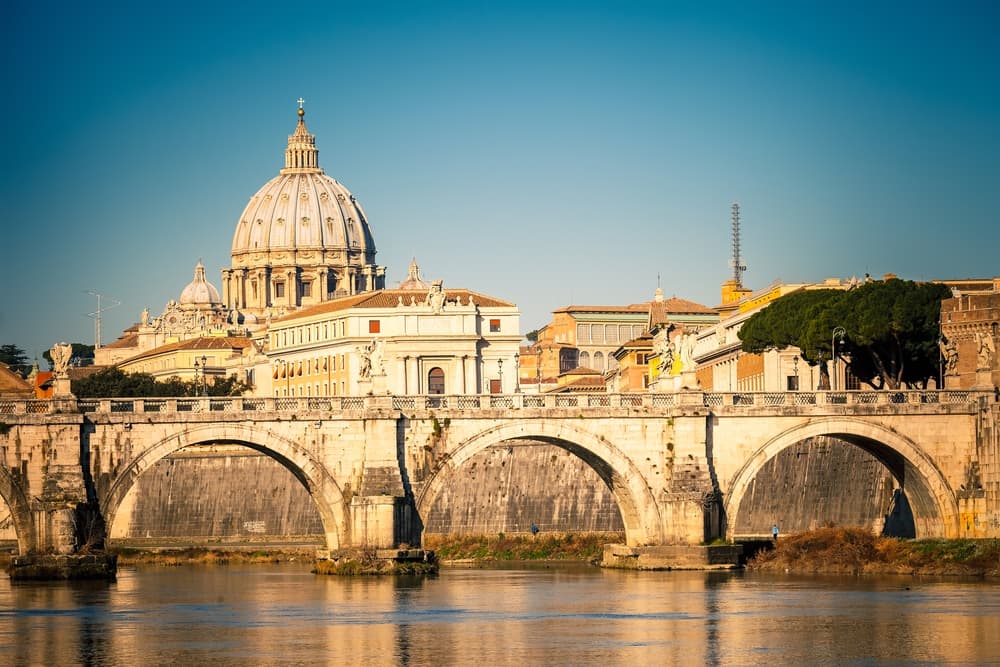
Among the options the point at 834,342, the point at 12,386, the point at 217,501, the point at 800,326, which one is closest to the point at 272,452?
the point at 834,342

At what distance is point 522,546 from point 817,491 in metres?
14.3

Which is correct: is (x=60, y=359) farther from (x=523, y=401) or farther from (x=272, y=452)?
(x=523, y=401)

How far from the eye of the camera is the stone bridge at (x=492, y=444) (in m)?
76.9

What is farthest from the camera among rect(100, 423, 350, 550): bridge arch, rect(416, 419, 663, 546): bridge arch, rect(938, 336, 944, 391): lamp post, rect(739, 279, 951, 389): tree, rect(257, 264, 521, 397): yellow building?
rect(257, 264, 521, 397): yellow building

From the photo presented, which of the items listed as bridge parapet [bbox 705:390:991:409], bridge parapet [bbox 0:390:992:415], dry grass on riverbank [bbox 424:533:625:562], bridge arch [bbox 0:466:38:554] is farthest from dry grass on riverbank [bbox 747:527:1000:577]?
Result: bridge arch [bbox 0:466:38:554]

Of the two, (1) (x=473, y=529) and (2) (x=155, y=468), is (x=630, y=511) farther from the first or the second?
(2) (x=155, y=468)

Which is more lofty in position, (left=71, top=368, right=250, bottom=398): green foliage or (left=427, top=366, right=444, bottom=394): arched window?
(left=427, top=366, right=444, bottom=394): arched window

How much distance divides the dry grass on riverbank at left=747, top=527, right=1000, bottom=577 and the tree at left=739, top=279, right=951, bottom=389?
11589 mm

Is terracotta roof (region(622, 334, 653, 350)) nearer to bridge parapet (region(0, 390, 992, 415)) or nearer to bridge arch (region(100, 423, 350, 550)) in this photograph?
bridge parapet (region(0, 390, 992, 415))

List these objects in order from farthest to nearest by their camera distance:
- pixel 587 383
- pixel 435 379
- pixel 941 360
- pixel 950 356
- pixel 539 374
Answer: pixel 435 379 < pixel 587 383 < pixel 539 374 < pixel 941 360 < pixel 950 356

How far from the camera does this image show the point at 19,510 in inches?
3014

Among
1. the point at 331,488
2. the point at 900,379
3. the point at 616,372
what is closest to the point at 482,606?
the point at 331,488

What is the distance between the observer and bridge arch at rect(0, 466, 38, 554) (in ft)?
249

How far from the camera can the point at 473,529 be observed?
328ft
